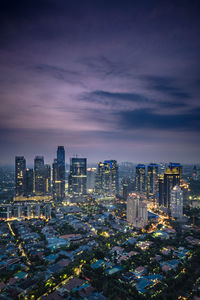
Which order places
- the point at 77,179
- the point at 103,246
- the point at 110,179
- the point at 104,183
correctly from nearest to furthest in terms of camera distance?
the point at 103,246 → the point at 77,179 → the point at 110,179 → the point at 104,183

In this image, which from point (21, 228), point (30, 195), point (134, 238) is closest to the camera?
point (134, 238)

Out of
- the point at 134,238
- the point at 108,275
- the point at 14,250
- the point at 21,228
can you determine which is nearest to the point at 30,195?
the point at 21,228

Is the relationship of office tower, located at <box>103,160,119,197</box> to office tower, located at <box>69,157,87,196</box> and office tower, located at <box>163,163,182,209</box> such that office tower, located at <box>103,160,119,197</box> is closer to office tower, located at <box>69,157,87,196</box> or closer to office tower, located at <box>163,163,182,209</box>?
office tower, located at <box>69,157,87,196</box>

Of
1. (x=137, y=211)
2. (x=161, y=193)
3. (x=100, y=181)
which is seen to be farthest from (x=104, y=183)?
(x=137, y=211)

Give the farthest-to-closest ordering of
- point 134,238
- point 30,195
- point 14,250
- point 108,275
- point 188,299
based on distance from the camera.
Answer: point 30,195, point 134,238, point 14,250, point 108,275, point 188,299

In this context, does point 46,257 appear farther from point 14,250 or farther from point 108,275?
point 108,275

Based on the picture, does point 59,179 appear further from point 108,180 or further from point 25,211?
point 25,211
